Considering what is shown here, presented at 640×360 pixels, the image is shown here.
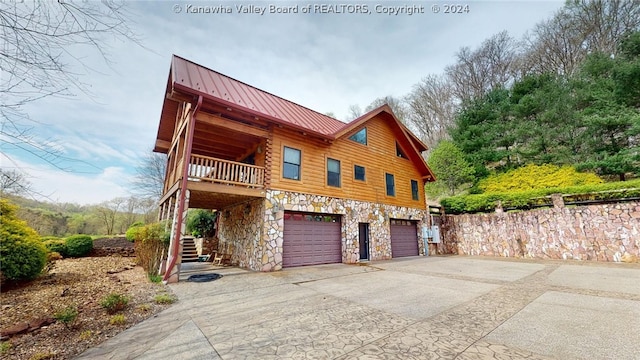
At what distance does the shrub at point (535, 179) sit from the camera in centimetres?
1307

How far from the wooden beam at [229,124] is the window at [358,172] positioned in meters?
4.85

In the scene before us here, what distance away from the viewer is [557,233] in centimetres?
1110

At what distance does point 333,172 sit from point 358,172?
1676mm

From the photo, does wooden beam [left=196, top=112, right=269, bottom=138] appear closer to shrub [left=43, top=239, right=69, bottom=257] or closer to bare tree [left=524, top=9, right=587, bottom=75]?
shrub [left=43, top=239, right=69, bottom=257]

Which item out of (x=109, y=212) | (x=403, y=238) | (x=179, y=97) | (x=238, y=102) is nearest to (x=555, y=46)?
(x=403, y=238)

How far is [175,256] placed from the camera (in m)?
6.91

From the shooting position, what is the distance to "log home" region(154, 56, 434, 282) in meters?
8.17

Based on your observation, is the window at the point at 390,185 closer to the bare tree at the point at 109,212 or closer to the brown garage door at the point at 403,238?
the brown garage door at the point at 403,238

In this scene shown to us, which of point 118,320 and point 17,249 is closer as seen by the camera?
point 118,320

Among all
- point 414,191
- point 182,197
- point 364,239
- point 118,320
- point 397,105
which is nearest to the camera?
point 118,320

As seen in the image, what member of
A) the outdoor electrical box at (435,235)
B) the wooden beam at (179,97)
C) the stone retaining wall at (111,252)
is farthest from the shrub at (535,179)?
the stone retaining wall at (111,252)

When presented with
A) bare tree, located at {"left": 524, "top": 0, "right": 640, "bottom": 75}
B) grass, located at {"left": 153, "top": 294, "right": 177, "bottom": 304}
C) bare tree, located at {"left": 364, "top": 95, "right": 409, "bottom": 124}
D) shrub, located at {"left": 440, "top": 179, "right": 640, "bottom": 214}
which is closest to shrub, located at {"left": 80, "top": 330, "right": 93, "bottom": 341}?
grass, located at {"left": 153, "top": 294, "right": 177, "bottom": 304}

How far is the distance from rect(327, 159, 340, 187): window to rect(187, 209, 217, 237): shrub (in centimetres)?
891

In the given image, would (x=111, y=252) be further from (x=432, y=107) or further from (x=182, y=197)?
(x=432, y=107)
